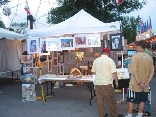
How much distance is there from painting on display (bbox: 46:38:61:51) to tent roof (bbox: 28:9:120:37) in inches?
9.0

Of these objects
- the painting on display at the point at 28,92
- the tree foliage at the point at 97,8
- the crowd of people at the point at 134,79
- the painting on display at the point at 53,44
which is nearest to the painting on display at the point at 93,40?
the painting on display at the point at 53,44

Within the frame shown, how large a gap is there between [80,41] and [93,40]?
45cm

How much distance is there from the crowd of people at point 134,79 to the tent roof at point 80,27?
1563mm

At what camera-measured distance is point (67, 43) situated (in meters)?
5.61

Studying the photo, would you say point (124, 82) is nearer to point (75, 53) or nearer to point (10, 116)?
point (10, 116)

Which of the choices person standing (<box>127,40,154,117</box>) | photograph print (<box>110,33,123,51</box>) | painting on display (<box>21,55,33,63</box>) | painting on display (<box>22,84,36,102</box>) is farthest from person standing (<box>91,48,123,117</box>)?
painting on display (<box>21,55,33,63</box>)

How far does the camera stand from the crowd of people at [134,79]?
3354 millimetres

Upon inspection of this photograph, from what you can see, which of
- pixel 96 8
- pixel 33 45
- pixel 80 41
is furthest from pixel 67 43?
pixel 96 8

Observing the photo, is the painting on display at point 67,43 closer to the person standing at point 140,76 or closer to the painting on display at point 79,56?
the painting on display at point 79,56

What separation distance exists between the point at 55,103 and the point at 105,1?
505 inches

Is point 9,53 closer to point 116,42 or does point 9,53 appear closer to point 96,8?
point 116,42

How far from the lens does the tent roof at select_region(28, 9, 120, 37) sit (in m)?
5.12

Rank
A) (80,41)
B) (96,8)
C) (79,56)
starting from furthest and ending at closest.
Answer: (96,8) → (79,56) → (80,41)

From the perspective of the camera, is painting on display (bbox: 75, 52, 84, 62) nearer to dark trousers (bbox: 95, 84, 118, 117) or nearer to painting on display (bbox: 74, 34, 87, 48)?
painting on display (bbox: 74, 34, 87, 48)
